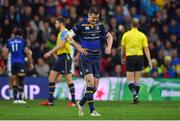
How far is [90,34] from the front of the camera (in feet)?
53.8

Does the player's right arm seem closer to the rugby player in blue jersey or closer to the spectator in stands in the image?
the rugby player in blue jersey

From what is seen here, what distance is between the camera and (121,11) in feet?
94.3

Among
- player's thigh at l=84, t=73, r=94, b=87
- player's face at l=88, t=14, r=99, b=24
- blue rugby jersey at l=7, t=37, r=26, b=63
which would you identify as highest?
player's face at l=88, t=14, r=99, b=24

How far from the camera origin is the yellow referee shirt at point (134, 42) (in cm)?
2023

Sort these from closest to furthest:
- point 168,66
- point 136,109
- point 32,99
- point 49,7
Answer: point 136,109
point 32,99
point 168,66
point 49,7

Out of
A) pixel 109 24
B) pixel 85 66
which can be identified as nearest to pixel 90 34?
pixel 85 66

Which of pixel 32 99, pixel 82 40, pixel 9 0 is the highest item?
pixel 9 0

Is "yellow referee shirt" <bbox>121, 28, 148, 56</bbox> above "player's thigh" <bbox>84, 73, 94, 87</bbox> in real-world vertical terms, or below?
above

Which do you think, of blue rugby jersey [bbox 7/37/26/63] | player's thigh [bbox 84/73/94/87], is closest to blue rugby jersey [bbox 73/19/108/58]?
player's thigh [bbox 84/73/94/87]

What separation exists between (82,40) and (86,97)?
141 centimetres

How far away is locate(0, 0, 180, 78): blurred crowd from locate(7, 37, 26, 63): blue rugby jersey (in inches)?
137

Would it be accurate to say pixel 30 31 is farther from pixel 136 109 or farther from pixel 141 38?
pixel 136 109

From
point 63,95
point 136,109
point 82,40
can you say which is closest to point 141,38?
point 136,109

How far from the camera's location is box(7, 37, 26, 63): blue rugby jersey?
21.6m
